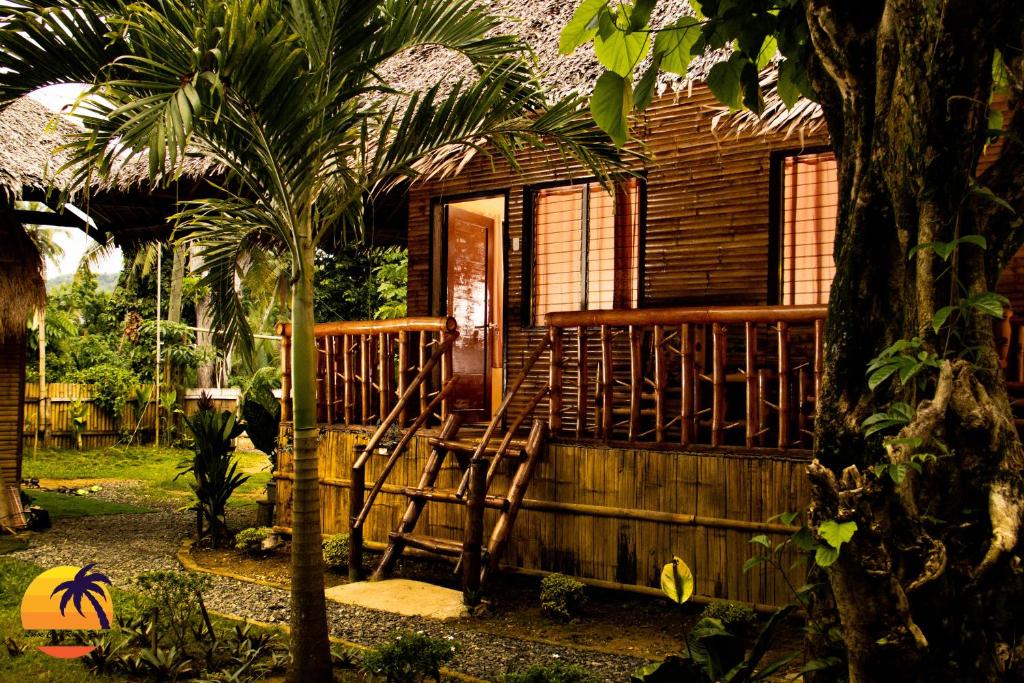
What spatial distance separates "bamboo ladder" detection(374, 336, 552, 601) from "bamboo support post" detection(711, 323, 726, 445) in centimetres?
126

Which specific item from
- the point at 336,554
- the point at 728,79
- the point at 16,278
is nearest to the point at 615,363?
the point at 336,554

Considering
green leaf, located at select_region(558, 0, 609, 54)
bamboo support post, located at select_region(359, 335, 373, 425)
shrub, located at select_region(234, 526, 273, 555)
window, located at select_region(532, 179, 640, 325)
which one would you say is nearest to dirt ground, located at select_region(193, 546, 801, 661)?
shrub, located at select_region(234, 526, 273, 555)

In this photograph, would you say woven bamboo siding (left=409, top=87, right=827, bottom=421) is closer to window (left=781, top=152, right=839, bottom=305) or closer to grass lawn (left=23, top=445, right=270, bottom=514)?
window (left=781, top=152, right=839, bottom=305)

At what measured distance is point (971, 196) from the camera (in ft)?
6.16

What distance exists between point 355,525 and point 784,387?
10.5 ft

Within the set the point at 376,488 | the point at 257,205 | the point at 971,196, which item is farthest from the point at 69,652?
the point at 971,196

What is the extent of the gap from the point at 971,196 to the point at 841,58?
1.50 feet

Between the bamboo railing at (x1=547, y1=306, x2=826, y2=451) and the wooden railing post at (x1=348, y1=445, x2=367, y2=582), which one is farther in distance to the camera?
the wooden railing post at (x1=348, y1=445, x2=367, y2=582)

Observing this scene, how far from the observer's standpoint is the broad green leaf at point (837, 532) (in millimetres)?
1646

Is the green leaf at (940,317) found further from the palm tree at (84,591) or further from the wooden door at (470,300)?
the wooden door at (470,300)

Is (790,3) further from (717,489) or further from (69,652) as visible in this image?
(717,489)

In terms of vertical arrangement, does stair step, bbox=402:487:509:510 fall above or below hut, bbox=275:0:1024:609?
below

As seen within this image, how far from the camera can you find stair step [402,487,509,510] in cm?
592

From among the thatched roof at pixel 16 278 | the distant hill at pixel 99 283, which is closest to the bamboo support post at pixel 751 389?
the thatched roof at pixel 16 278
